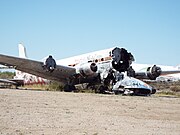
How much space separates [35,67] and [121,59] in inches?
270

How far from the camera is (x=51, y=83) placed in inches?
1304

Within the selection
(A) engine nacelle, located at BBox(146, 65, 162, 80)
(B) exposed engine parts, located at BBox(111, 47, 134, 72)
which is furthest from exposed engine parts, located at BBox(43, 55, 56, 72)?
(A) engine nacelle, located at BBox(146, 65, 162, 80)

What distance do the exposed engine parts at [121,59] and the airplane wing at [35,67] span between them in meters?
3.67

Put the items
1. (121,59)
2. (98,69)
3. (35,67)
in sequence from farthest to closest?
(35,67), (98,69), (121,59)

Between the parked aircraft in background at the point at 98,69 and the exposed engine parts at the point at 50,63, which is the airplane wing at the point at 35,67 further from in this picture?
the exposed engine parts at the point at 50,63

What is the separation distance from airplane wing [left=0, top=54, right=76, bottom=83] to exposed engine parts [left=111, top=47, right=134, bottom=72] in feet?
12.0

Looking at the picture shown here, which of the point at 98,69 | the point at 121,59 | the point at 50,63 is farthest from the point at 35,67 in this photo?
the point at 121,59

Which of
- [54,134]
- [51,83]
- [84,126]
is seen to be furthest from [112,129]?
[51,83]

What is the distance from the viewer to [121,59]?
26.4m

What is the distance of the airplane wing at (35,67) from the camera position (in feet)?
84.8

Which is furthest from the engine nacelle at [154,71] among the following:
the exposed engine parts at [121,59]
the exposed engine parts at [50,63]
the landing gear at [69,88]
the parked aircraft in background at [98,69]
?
the exposed engine parts at [50,63]

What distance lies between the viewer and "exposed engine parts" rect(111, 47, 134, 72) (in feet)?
85.4

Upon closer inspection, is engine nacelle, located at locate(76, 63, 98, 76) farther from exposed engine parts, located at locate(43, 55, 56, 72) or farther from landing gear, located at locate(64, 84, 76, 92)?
exposed engine parts, located at locate(43, 55, 56, 72)

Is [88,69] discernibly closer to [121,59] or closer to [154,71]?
[121,59]
